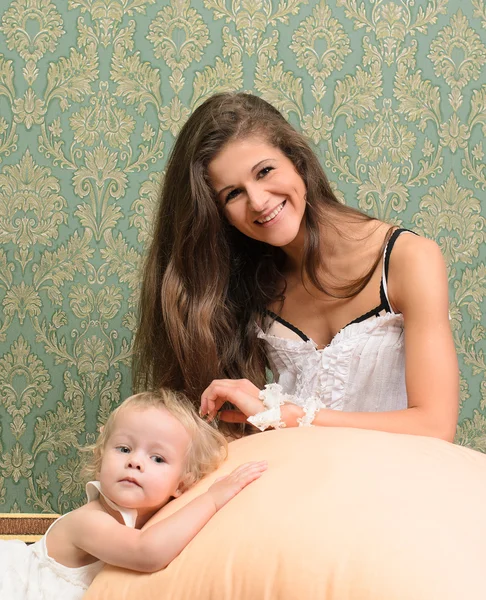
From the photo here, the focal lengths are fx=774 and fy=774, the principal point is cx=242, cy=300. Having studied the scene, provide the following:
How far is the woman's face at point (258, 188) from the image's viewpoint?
1.98 metres

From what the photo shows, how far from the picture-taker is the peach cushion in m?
0.95

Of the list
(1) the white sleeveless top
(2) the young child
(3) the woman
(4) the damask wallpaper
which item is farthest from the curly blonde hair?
(4) the damask wallpaper

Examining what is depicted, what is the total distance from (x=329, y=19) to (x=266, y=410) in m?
1.58

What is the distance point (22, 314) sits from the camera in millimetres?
2781

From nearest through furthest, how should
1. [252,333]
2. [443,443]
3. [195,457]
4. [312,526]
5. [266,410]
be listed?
[312,526]
[443,443]
[195,457]
[266,410]
[252,333]

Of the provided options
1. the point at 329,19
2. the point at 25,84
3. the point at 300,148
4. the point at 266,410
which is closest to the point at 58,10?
the point at 25,84

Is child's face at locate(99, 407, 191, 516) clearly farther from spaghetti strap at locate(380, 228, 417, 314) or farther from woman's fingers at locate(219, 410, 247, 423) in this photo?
spaghetti strap at locate(380, 228, 417, 314)

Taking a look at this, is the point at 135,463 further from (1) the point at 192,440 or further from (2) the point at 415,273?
(2) the point at 415,273

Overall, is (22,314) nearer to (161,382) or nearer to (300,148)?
(161,382)

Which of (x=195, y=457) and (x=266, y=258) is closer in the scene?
(x=195, y=457)

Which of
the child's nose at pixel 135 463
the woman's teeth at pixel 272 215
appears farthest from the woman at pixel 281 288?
the child's nose at pixel 135 463

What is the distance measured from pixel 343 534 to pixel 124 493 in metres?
0.49

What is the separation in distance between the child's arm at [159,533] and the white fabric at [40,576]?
0.17 feet

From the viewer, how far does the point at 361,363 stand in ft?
6.91
